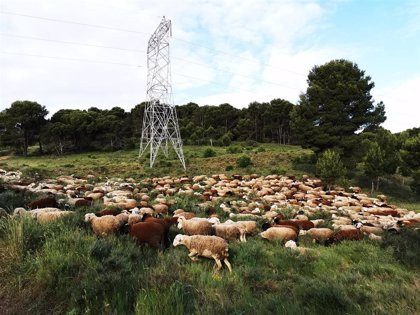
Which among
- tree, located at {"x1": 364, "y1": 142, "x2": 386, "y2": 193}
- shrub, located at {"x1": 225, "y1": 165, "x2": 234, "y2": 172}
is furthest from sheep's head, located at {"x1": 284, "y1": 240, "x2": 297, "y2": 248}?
shrub, located at {"x1": 225, "y1": 165, "x2": 234, "y2": 172}

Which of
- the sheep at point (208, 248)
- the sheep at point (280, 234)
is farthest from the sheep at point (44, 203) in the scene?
the sheep at point (280, 234)

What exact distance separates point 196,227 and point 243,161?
1017 inches

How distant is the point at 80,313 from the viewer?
4387 millimetres

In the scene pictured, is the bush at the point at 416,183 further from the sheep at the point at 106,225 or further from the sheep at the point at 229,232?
the sheep at the point at 106,225

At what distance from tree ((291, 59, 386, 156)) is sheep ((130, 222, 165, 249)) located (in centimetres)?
2798

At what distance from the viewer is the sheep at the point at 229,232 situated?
8.83m

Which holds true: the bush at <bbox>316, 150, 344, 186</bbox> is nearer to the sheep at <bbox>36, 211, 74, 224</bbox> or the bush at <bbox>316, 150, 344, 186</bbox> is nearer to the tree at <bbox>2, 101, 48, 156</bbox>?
the sheep at <bbox>36, 211, 74, 224</bbox>

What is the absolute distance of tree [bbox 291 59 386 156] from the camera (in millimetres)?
32781

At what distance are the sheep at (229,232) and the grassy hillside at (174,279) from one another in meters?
0.71

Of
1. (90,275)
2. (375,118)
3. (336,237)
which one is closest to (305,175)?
(375,118)

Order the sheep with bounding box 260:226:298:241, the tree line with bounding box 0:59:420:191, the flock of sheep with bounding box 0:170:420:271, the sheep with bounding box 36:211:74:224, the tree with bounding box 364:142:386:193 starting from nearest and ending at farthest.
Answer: the flock of sheep with bounding box 0:170:420:271
the sheep with bounding box 36:211:74:224
the sheep with bounding box 260:226:298:241
the tree with bounding box 364:142:386:193
the tree line with bounding box 0:59:420:191

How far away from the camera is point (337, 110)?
33.1 m

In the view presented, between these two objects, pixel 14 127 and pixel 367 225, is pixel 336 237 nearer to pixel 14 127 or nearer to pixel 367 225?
pixel 367 225

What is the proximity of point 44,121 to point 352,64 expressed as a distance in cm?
5086
